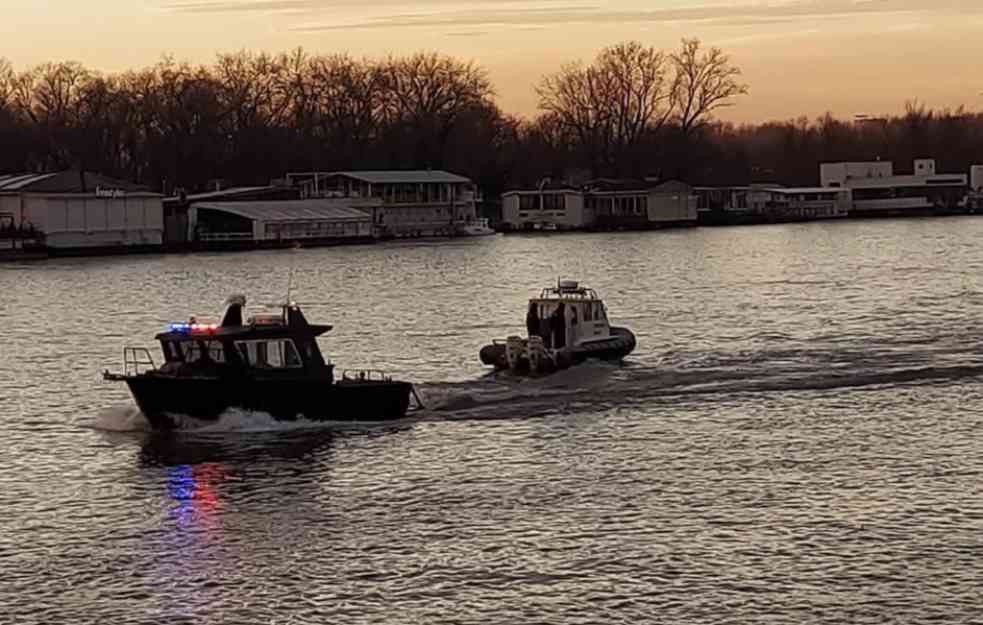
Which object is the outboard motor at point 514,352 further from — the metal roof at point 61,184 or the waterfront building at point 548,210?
the waterfront building at point 548,210

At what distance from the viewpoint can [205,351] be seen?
3547cm

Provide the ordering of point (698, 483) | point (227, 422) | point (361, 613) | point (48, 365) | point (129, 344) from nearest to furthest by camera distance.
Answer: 1. point (361, 613)
2. point (698, 483)
3. point (227, 422)
4. point (48, 365)
5. point (129, 344)

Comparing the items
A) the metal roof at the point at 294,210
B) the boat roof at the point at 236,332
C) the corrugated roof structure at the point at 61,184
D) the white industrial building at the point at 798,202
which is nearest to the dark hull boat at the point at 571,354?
the boat roof at the point at 236,332

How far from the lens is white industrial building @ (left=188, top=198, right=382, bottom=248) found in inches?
5128

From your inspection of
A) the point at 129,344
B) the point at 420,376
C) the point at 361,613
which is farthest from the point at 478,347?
the point at 361,613

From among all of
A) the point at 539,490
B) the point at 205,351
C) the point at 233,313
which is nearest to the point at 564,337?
the point at 233,313

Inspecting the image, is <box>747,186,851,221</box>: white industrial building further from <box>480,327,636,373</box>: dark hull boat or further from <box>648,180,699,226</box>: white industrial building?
<box>480,327,636,373</box>: dark hull boat

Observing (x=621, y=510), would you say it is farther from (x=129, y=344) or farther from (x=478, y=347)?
(x=129, y=344)

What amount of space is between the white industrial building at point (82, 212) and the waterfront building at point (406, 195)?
2044 centimetres

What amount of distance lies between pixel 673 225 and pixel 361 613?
145m

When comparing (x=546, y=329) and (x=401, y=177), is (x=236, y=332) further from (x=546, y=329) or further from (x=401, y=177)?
(x=401, y=177)

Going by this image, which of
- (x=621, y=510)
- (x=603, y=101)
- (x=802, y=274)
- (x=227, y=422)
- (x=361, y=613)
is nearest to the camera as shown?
(x=361, y=613)

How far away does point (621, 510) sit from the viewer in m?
28.4

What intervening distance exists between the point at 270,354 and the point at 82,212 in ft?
293
